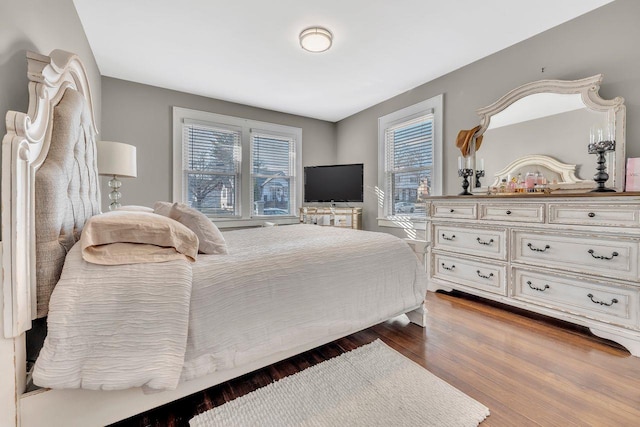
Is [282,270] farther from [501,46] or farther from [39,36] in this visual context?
[501,46]

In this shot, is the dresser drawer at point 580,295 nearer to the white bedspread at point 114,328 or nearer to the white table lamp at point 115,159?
the white bedspread at point 114,328

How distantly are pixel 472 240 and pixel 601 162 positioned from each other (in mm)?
1084

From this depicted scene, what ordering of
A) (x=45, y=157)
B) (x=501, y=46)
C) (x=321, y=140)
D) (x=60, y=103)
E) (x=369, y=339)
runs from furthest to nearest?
(x=321, y=140) → (x=501, y=46) → (x=369, y=339) → (x=60, y=103) → (x=45, y=157)

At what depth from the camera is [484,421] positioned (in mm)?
1187

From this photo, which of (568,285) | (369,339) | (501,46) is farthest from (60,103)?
(501,46)

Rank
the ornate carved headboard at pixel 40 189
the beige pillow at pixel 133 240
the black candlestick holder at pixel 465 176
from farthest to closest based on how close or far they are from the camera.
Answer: the black candlestick holder at pixel 465 176, the beige pillow at pixel 133 240, the ornate carved headboard at pixel 40 189

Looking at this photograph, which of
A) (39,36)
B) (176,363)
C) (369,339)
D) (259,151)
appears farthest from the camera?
(259,151)

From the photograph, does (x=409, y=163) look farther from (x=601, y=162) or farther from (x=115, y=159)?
(x=115, y=159)

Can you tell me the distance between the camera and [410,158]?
153 inches

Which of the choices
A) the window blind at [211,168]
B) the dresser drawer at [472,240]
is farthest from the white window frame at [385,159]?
the window blind at [211,168]

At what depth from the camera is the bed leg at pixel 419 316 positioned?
2049 mm

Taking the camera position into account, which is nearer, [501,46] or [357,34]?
[357,34]

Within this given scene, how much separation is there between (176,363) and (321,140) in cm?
457

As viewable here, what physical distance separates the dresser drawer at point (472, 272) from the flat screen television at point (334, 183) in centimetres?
183
